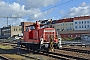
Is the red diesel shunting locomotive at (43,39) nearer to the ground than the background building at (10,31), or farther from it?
nearer to the ground

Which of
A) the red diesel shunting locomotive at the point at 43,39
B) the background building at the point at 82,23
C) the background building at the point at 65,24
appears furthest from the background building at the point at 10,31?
the red diesel shunting locomotive at the point at 43,39

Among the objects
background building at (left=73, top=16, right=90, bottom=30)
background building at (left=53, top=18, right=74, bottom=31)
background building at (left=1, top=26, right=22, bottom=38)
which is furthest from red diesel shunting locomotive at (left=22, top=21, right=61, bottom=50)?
background building at (left=1, top=26, right=22, bottom=38)

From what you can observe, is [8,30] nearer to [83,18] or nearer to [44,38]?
[83,18]

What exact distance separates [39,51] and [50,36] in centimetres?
213

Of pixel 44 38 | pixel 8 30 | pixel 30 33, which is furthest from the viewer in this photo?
pixel 8 30

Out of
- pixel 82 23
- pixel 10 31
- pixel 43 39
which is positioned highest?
pixel 82 23

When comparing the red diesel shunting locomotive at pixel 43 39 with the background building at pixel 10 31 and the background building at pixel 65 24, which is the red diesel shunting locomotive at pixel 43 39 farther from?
the background building at pixel 10 31

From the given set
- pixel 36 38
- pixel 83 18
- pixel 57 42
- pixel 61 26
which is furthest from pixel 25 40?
pixel 61 26

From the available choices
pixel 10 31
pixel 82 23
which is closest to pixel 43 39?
pixel 82 23

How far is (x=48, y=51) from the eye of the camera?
894 inches

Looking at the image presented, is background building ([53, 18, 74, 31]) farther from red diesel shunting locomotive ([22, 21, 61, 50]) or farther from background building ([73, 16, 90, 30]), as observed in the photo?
red diesel shunting locomotive ([22, 21, 61, 50])

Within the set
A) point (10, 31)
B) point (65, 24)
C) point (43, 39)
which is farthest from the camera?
point (10, 31)

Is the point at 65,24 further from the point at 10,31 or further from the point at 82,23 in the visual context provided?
the point at 10,31

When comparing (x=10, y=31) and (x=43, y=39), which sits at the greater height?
(x=10, y=31)
